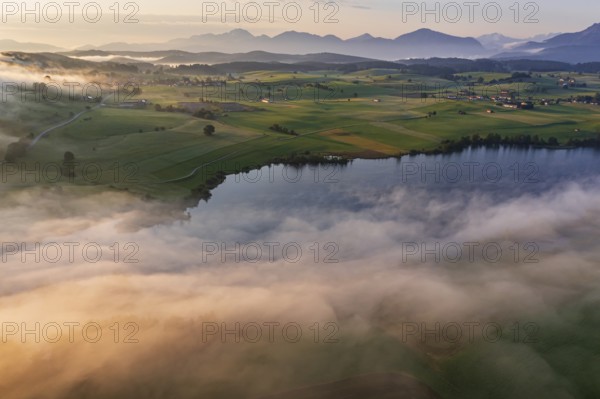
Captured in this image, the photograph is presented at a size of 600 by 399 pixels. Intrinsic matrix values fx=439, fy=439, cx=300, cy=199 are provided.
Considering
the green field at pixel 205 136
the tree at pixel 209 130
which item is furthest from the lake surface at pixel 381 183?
the tree at pixel 209 130

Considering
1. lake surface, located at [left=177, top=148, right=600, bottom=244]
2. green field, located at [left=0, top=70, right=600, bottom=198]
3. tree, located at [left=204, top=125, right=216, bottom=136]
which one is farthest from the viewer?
tree, located at [left=204, top=125, right=216, bottom=136]

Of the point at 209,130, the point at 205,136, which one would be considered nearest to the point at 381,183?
the point at 209,130

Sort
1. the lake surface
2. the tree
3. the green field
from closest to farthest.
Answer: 1. the lake surface
2. the green field
3. the tree

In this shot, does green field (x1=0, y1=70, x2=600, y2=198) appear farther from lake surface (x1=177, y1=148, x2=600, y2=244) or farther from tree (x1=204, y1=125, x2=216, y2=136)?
lake surface (x1=177, y1=148, x2=600, y2=244)

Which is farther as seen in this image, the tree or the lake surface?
the tree

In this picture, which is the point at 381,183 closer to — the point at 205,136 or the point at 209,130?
the point at 209,130

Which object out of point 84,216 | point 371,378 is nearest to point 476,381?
point 371,378

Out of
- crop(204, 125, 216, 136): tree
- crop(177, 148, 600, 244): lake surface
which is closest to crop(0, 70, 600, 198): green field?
crop(204, 125, 216, 136): tree

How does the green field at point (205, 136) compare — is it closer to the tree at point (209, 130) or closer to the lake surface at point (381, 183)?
the tree at point (209, 130)

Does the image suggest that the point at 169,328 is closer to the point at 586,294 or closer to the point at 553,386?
the point at 553,386

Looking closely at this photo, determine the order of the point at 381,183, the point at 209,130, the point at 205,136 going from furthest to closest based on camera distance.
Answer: the point at 209,130
the point at 205,136
the point at 381,183

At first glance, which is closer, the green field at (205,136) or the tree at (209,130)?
the green field at (205,136)
